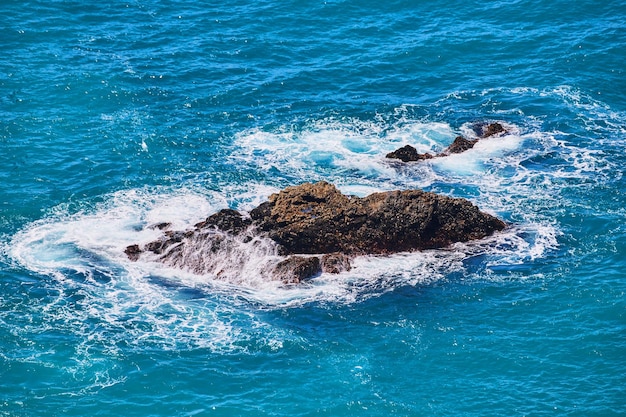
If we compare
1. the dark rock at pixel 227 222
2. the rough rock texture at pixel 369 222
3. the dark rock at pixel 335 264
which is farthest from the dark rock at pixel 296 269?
the dark rock at pixel 227 222

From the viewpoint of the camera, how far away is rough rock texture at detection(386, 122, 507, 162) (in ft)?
236

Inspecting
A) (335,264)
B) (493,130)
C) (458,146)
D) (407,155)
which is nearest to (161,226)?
(335,264)

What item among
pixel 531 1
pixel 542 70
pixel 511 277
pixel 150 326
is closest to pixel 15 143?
pixel 150 326

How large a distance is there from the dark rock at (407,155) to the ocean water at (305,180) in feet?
2.28

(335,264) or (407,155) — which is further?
(407,155)

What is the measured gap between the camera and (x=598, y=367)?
50156mm

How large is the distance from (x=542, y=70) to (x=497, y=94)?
19.9 ft

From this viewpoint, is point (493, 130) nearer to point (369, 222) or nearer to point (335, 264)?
point (369, 222)

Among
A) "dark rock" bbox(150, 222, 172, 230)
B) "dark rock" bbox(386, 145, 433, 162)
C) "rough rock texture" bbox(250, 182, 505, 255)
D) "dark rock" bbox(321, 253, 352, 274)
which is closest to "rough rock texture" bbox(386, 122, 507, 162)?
"dark rock" bbox(386, 145, 433, 162)

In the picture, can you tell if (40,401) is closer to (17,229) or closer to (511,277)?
(17,229)

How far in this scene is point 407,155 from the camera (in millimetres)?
71875

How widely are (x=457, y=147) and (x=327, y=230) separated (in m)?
17.3

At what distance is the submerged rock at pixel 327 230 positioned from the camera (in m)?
60.2

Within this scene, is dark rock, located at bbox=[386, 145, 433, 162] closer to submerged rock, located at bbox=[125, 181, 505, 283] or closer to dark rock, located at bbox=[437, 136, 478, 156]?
dark rock, located at bbox=[437, 136, 478, 156]
